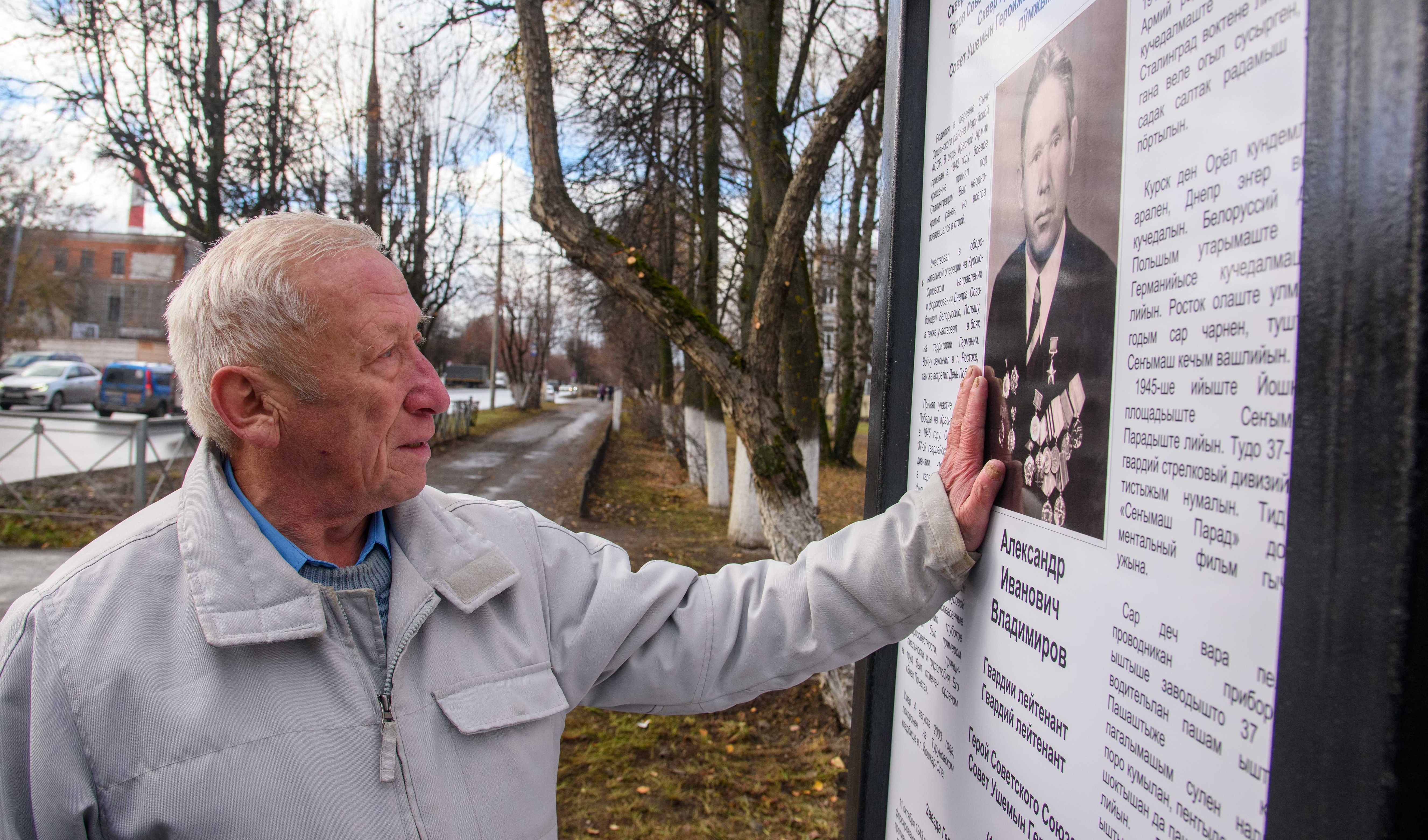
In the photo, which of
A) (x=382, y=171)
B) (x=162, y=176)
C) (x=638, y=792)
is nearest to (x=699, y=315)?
(x=638, y=792)

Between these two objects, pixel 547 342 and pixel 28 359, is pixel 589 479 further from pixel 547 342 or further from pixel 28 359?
pixel 28 359

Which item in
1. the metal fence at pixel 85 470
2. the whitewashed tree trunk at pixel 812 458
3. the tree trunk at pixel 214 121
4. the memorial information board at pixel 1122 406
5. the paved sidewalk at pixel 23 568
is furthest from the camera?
the tree trunk at pixel 214 121

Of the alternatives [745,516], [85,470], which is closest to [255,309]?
[745,516]

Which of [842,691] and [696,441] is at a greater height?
[696,441]

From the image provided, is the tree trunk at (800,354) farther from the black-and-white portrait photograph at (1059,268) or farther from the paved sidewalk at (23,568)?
the paved sidewalk at (23,568)

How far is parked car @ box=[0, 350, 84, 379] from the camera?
28.0 meters

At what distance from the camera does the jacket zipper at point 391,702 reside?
1345 mm

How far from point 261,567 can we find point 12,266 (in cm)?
3049

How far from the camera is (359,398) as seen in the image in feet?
5.10

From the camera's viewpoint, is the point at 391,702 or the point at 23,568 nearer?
the point at 391,702

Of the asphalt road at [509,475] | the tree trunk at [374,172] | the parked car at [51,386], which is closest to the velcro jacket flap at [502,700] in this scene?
the asphalt road at [509,475]

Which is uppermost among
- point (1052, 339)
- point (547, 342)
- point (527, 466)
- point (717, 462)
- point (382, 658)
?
point (547, 342)

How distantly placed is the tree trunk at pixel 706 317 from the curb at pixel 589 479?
6.42m

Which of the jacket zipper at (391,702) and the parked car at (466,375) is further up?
the parked car at (466,375)
